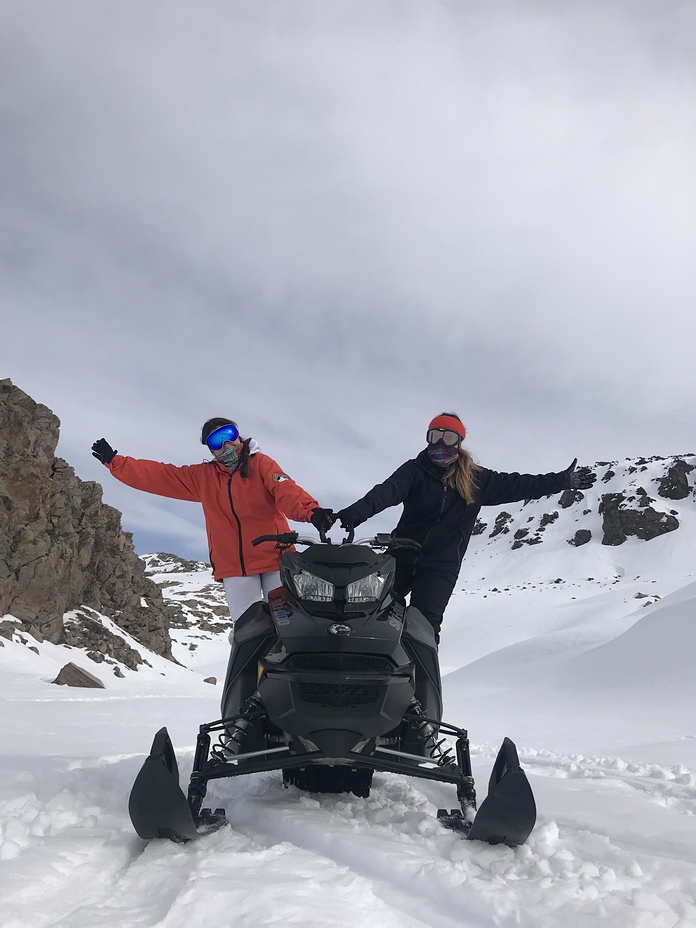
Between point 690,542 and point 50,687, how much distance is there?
6681 centimetres

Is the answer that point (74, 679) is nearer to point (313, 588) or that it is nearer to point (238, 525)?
point (238, 525)

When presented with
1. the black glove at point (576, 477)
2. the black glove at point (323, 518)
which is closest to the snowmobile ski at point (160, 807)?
the black glove at point (323, 518)

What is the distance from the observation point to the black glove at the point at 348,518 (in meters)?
3.38

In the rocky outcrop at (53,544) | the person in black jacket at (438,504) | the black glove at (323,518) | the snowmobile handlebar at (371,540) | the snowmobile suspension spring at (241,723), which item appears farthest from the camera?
the rocky outcrop at (53,544)

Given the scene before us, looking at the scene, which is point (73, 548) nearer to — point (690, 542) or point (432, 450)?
point (432, 450)

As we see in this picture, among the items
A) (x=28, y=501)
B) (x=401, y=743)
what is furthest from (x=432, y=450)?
(x=28, y=501)

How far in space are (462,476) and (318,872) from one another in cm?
260

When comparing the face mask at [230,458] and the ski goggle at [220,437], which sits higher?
the ski goggle at [220,437]

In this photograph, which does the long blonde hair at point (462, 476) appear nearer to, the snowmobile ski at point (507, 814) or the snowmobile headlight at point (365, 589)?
the snowmobile headlight at point (365, 589)

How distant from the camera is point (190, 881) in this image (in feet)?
6.66

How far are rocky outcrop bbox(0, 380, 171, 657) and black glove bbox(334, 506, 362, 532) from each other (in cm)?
1650

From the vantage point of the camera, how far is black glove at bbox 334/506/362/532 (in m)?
3.38

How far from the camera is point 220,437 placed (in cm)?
421

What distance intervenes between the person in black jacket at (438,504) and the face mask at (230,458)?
1076 mm
